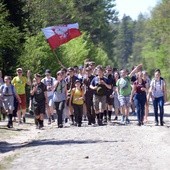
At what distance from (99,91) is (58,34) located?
7.31m

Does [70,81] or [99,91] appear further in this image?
[70,81]

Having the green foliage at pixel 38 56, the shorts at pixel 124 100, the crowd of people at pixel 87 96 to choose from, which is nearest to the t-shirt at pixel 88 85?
the crowd of people at pixel 87 96

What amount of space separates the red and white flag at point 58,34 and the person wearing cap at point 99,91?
21.1 feet

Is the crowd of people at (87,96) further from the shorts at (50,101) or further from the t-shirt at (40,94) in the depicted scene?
the shorts at (50,101)

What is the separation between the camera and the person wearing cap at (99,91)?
22922 millimetres

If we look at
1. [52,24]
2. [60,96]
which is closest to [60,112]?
[60,96]

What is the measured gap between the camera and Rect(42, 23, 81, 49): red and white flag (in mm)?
29359

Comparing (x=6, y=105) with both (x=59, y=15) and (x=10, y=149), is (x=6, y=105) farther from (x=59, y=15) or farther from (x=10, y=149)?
(x=59, y=15)

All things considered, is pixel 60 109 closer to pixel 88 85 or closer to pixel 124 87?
pixel 88 85

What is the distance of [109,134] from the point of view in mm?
19859

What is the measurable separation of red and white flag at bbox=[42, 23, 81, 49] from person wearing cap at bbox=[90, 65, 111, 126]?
6445 millimetres

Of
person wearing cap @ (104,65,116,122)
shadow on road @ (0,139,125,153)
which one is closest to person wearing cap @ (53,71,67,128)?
person wearing cap @ (104,65,116,122)

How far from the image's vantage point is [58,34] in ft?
97.2

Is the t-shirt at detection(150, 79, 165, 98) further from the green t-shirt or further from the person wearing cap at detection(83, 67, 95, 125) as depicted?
the person wearing cap at detection(83, 67, 95, 125)
